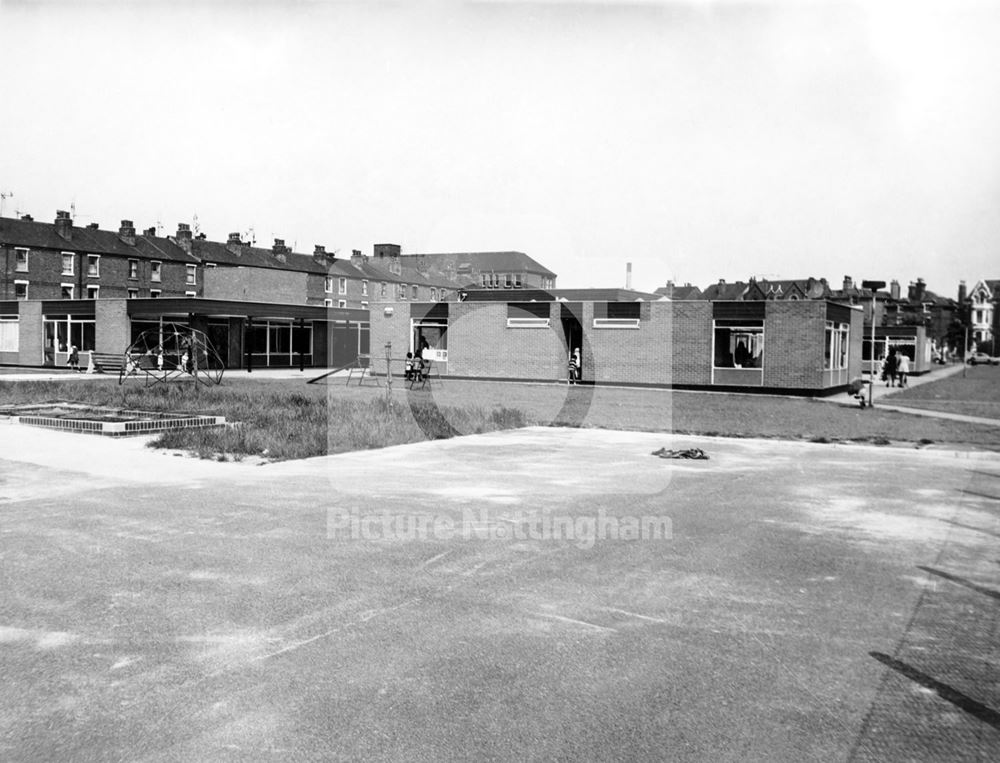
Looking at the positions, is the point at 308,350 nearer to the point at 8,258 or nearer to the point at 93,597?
the point at 8,258

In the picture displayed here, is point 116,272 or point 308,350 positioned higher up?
point 116,272

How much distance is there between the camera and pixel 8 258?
61.0 m

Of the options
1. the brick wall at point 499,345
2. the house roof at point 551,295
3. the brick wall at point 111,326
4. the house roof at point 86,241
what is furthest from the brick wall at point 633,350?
the house roof at point 86,241

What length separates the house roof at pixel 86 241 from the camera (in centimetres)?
6228

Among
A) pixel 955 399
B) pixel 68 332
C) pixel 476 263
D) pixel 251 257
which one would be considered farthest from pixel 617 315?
pixel 251 257

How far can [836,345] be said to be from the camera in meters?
36.9

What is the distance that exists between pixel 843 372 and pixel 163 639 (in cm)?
3693

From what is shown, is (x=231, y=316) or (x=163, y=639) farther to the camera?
(x=231, y=316)

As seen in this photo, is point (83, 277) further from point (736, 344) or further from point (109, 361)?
point (736, 344)

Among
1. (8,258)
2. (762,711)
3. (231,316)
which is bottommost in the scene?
(762,711)

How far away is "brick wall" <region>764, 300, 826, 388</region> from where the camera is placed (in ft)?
112

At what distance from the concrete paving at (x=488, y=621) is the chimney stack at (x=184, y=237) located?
67.8 metres

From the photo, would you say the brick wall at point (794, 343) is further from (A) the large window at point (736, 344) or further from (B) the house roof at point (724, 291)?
(B) the house roof at point (724, 291)

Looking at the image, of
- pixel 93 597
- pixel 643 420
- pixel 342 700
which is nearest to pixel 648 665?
pixel 342 700
